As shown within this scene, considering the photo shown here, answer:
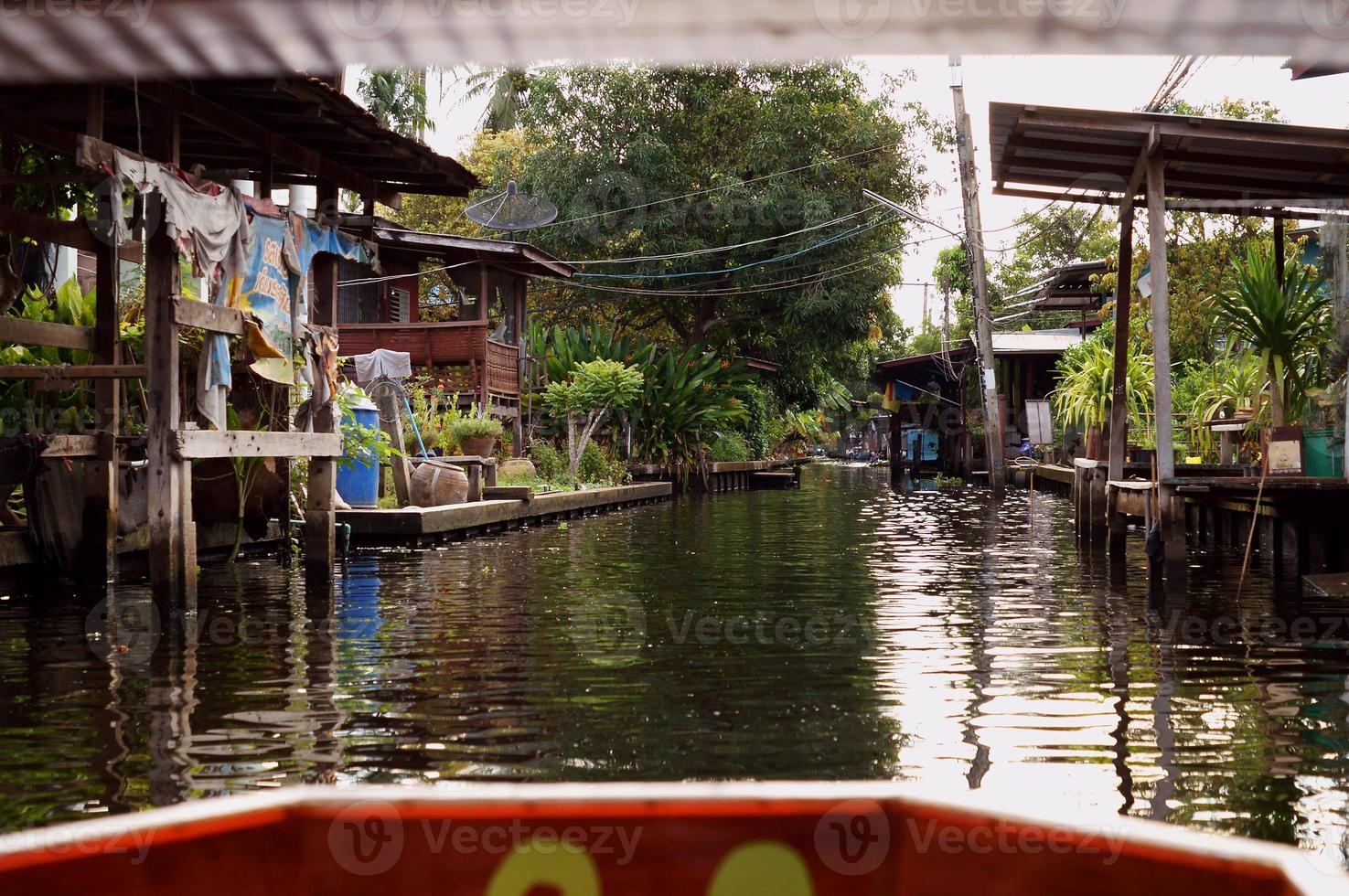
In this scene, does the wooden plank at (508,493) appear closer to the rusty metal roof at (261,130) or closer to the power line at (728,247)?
the rusty metal roof at (261,130)

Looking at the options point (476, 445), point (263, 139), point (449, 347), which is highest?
point (263, 139)

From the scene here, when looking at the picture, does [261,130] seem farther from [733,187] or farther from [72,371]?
[733,187]

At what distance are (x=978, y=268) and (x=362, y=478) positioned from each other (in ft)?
59.6

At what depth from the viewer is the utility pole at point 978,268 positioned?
96.7 ft

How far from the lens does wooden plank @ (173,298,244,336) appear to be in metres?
9.76

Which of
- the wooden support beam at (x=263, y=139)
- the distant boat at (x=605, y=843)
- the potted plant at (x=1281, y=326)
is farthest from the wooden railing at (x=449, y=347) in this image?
the distant boat at (x=605, y=843)

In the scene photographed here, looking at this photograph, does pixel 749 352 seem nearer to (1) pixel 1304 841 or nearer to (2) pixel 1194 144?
(2) pixel 1194 144

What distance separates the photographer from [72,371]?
10.2m

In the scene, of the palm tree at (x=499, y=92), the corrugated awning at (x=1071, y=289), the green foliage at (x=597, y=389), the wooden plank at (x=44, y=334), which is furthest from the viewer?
the palm tree at (x=499, y=92)

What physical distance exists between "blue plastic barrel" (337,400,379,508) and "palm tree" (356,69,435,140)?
20.1m

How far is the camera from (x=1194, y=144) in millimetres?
11039

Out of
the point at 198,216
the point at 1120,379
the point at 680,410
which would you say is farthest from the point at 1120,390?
the point at 680,410

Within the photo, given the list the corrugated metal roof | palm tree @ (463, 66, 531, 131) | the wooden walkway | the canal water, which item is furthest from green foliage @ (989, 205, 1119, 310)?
the canal water

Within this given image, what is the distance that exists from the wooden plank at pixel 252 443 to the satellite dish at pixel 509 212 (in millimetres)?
15279
